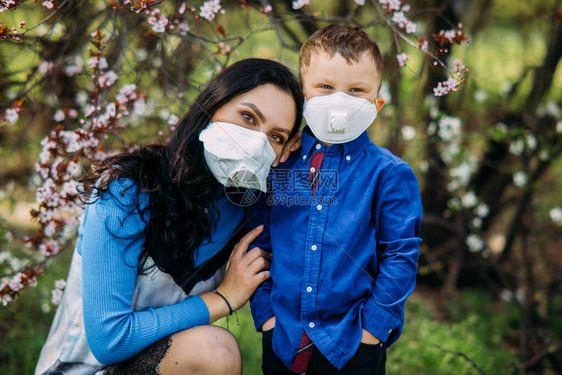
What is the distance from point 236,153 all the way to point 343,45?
0.61m

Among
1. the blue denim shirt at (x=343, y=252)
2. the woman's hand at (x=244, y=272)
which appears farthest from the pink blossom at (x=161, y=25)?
the woman's hand at (x=244, y=272)

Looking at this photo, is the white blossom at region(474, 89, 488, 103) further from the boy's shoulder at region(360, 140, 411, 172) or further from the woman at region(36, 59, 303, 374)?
the woman at region(36, 59, 303, 374)

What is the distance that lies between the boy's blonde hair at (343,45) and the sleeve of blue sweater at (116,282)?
0.95 meters

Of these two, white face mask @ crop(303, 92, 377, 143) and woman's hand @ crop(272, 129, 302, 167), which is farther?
woman's hand @ crop(272, 129, 302, 167)

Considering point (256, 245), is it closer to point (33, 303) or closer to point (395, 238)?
point (395, 238)

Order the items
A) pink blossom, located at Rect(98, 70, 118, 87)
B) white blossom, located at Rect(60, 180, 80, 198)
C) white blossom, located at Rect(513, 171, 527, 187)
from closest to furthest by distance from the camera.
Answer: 1. white blossom, located at Rect(60, 180, 80, 198)
2. pink blossom, located at Rect(98, 70, 118, 87)
3. white blossom, located at Rect(513, 171, 527, 187)

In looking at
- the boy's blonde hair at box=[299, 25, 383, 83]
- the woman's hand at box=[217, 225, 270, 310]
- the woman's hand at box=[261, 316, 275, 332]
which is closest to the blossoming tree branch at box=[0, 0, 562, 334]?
the boy's blonde hair at box=[299, 25, 383, 83]

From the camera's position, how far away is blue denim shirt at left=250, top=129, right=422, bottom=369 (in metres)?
1.76

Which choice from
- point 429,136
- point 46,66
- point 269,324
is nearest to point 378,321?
point 269,324

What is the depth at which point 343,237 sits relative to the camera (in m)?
1.84

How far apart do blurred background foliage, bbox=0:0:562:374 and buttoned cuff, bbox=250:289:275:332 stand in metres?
1.07

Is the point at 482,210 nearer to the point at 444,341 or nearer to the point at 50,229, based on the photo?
the point at 444,341

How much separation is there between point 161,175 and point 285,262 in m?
0.64

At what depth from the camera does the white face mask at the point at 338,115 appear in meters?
1.81
